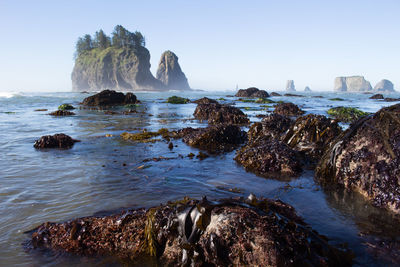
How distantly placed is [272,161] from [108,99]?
71.1 ft

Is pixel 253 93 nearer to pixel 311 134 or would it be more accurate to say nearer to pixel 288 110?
pixel 288 110

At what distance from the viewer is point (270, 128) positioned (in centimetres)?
812

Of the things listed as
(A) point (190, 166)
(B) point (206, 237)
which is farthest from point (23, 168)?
(B) point (206, 237)

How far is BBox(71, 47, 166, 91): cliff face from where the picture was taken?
11756 centimetres

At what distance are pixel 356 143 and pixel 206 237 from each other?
10.6 feet

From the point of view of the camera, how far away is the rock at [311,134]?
20.8 feet

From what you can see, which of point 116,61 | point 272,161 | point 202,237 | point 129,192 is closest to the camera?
point 202,237

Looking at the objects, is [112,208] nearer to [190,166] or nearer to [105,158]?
[190,166]

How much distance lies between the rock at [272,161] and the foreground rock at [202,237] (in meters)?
2.22

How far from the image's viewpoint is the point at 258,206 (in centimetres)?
264

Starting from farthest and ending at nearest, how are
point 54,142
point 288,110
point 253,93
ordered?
point 253,93 → point 288,110 → point 54,142

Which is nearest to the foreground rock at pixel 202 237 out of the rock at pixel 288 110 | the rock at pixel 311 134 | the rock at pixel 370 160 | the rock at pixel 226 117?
the rock at pixel 370 160

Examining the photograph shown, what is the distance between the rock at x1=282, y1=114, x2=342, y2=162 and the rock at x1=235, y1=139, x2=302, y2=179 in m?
0.97

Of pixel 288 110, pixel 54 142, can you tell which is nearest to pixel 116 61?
pixel 288 110
